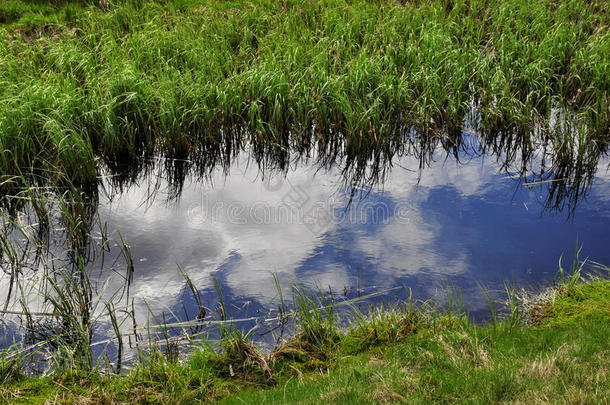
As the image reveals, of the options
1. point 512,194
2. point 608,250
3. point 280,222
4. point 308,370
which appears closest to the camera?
point 308,370

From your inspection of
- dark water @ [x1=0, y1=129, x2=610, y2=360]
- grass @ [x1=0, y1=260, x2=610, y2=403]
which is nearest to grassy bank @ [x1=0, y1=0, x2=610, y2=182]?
dark water @ [x1=0, y1=129, x2=610, y2=360]

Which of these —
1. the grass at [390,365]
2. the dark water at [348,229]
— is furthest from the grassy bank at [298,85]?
the grass at [390,365]

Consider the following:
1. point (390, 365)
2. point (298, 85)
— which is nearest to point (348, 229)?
point (390, 365)

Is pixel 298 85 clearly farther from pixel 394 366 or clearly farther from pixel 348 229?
pixel 394 366

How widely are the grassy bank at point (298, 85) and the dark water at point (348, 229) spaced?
43cm

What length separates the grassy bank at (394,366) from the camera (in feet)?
9.85

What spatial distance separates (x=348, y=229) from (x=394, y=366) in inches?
85.2

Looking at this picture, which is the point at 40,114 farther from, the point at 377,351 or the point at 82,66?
the point at 377,351

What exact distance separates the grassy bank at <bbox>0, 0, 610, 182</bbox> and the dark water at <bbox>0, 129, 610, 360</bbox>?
434mm

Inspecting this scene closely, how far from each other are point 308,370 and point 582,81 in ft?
20.7

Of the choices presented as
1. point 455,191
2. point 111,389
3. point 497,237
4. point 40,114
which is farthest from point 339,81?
point 111,389

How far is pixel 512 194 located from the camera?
238 inches

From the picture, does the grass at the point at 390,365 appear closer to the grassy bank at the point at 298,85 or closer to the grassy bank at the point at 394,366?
the grassy bank at the point at 394,366

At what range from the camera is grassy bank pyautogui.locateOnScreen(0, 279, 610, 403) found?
3.00 metres
